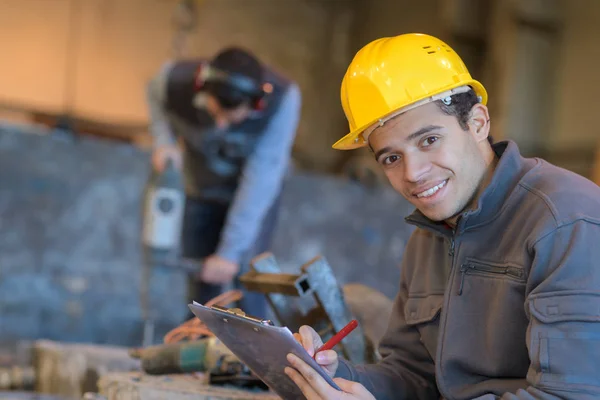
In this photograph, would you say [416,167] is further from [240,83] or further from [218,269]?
[218,269]

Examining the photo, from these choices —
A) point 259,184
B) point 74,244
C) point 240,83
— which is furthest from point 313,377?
point 74,244

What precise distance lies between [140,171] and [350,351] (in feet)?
10.2

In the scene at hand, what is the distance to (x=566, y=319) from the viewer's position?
130 centimetres

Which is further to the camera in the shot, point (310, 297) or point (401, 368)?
point (310, 297)

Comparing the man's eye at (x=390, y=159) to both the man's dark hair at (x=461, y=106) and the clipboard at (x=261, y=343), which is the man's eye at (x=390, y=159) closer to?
the man's dark hair at (x=461, y=106)

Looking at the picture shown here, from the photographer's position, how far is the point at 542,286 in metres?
1.34

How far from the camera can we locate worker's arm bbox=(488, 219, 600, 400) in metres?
1.29

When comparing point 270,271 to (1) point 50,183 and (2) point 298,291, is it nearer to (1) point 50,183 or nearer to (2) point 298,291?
(2) point 298,291

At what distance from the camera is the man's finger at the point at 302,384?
148cm

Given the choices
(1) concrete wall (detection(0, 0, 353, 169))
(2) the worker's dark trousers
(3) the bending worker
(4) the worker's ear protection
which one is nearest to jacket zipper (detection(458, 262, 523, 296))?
(3) the bending worker

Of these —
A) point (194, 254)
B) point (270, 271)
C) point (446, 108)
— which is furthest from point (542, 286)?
point (194, 254)

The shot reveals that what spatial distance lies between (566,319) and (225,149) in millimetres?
2427

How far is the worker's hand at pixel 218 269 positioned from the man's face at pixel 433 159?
1.90 m

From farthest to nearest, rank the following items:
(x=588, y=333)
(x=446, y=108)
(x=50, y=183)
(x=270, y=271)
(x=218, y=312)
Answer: (x=50, y=183)
(x=270, y=271)
(x=446, y=108)
(x=218, y=312)
(x=588, y=333)
